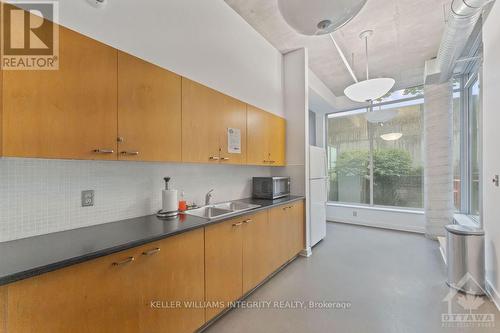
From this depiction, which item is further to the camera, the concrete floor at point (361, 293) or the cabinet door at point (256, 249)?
the cabinet door at point (256, 249)

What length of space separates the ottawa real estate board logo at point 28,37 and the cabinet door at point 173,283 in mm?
1199

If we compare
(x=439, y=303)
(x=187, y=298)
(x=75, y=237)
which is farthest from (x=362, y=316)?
(x=75, y=237)

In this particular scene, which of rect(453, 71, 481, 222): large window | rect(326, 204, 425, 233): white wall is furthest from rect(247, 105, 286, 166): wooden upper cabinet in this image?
rect(453, 71, 481, 222): large window

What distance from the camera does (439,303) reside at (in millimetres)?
2180

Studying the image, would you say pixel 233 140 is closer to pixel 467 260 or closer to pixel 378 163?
pixel 467 260

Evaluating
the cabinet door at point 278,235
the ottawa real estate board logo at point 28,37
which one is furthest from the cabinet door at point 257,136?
the ottawa real estate board logo at point 28,37

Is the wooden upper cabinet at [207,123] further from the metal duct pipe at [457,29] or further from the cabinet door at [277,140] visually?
the metal duct pipe at [457,29]

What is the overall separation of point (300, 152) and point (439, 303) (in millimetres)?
2317

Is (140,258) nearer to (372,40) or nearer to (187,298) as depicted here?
(187,298)

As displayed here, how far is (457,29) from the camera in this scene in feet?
7.60

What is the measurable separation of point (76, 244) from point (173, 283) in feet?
2.16

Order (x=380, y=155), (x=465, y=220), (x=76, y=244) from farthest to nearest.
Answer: (x=380, y=155)
(x=465, y=220)
(x=76, y=244)

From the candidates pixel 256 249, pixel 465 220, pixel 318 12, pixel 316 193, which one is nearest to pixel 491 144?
pixel 465 220

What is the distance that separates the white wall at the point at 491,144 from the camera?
216cm
